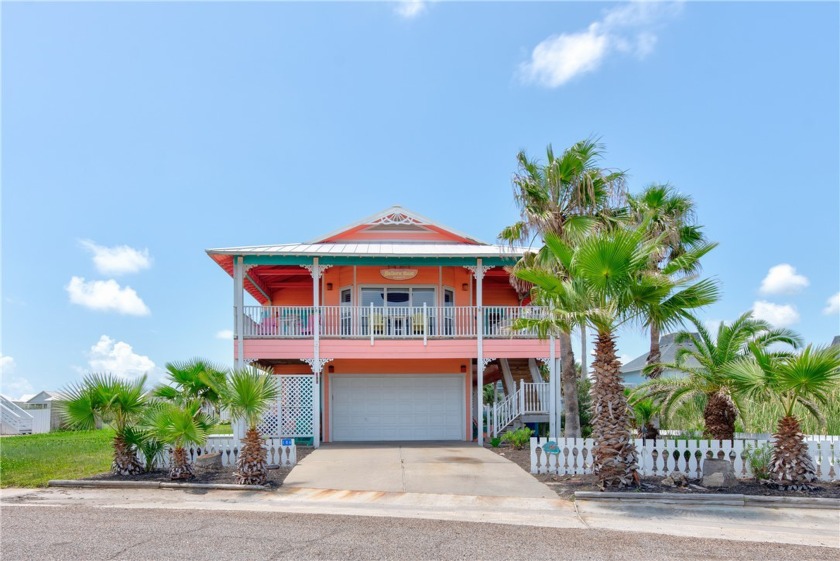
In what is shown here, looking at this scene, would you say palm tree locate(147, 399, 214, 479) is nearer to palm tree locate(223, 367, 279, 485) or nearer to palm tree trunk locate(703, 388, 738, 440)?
palm tree locate(223, 367, 279, 485)

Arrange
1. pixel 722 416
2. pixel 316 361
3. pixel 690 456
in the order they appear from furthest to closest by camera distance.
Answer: pixel 316 361 → pixel 722 416 → pixel 690 456

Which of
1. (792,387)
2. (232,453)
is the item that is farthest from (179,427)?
(792,387)

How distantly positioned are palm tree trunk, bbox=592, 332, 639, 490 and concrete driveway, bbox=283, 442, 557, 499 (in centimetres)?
110

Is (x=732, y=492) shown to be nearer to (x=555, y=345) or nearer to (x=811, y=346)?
(x=811, y=346)

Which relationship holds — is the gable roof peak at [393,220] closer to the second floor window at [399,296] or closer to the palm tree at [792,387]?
the second floor window at [399,296]

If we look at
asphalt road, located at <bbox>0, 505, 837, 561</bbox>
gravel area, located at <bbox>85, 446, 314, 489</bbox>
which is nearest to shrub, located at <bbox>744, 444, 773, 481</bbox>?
asphalt road, located at <bbox>0, 505, 837, 561</bbox>

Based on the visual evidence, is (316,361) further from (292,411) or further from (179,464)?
(179,464)

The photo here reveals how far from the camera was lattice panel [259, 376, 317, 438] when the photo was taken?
61.1 ft

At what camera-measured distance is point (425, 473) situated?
527 inches

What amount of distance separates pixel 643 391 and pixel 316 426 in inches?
357

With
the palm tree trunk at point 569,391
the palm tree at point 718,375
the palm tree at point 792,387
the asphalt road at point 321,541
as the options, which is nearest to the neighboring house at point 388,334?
the palm tree trunk at point 569,391

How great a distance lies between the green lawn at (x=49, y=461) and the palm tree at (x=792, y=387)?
12695 mm

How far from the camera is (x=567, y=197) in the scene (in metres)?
15.8

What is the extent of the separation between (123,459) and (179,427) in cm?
208
